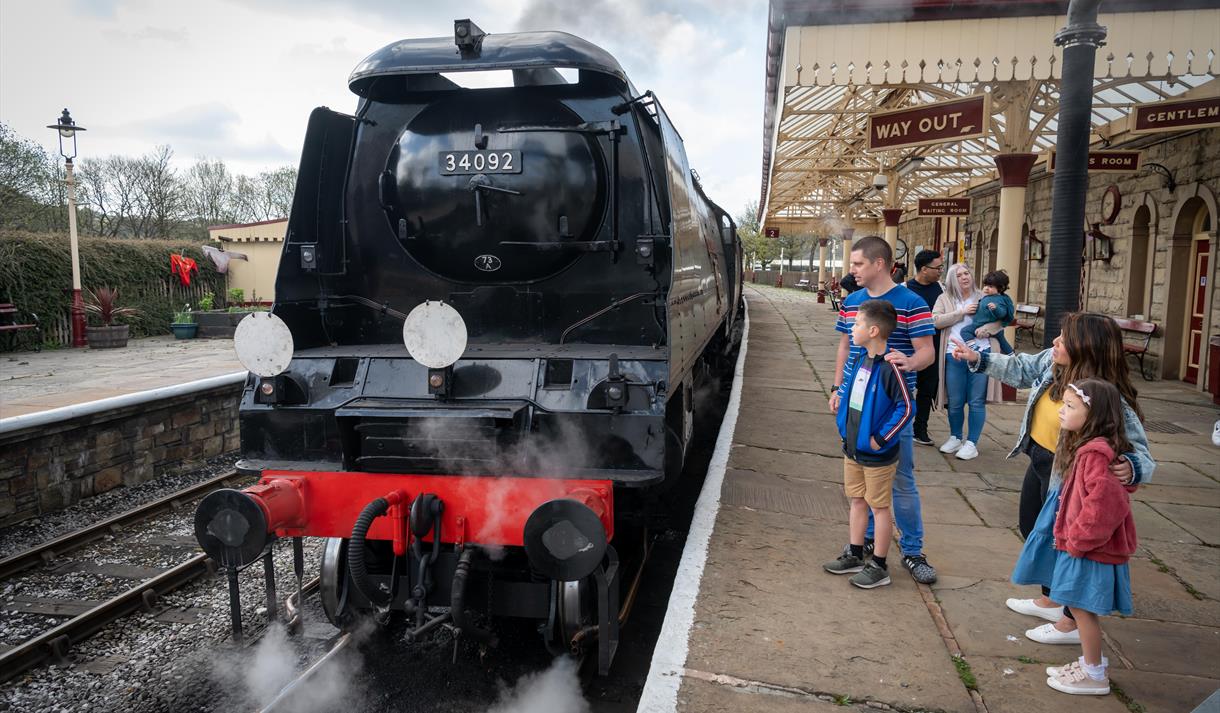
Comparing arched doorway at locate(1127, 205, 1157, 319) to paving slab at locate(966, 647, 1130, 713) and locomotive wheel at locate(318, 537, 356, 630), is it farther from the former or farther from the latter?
locomotive wheel at locate(318, 537, 356, 630)

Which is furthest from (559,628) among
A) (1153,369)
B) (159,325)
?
(159,325)

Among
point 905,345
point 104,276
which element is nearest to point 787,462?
point 905,345

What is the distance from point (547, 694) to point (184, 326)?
16206mm

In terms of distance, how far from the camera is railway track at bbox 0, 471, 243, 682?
3816mm

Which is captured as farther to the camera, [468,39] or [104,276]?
[104,276]

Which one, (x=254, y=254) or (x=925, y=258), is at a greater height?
(x=254, y=254)

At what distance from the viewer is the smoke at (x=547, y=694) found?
3.24m

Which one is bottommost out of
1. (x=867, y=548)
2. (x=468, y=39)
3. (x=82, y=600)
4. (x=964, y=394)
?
(x=82, y=600)

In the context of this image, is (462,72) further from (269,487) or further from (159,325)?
(159,325)

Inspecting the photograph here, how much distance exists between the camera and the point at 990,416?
7.59m

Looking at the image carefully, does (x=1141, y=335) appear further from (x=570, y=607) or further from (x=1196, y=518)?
(x=570, y=607)

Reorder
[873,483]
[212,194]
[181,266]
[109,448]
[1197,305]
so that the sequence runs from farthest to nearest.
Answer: [212,194] < [181,266] < [1197,305] < [109,448] < [873,483]

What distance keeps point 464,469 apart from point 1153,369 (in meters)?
10.2

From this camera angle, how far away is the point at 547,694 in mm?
3320
